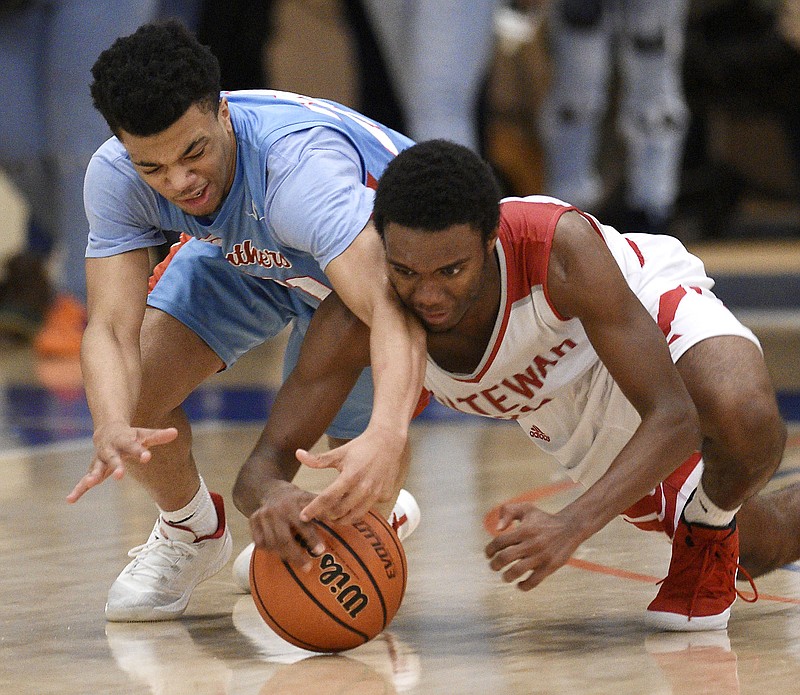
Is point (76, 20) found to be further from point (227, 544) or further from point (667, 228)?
point (227, 544)

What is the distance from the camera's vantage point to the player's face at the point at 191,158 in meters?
2.98

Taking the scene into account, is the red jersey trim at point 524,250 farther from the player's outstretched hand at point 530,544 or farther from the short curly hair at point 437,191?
the player's outstretched hand at point 530,544

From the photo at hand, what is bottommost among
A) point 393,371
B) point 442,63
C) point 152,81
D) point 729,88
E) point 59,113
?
point 729,88

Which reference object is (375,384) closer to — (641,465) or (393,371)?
(393,371)

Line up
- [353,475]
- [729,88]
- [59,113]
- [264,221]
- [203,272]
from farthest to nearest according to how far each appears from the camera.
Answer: [729,88]
[59,113]
[203,272]
[264,221]
[353,475]

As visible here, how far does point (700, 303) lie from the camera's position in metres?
3.19

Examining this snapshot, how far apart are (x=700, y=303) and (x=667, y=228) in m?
6.53

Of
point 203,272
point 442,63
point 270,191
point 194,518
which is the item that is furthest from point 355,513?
point 442,63

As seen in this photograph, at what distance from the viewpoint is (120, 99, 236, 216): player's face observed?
2.98 metres

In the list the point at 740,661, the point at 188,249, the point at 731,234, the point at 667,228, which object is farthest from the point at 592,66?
the point at 740,661

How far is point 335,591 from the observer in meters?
2.76

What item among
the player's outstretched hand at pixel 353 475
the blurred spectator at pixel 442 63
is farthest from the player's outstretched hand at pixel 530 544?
the blurred spectator at pixel 442 63

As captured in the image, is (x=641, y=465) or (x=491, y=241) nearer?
(x=641, y=465)

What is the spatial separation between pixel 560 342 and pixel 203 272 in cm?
90
